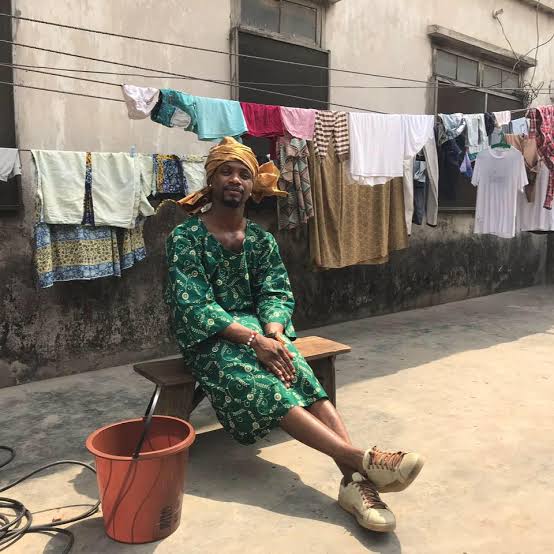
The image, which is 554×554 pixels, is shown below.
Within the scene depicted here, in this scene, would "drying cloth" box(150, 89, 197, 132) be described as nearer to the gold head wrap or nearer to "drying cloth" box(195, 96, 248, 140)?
"drying cloth" box(195, 96, 248, 140)

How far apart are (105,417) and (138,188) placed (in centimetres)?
173

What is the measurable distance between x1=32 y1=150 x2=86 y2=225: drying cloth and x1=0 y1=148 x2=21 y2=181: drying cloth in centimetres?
12

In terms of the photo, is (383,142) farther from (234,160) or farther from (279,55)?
(234,160)

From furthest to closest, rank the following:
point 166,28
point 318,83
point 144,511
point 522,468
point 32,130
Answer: point 318,83 → point 166,28 → point 32,130 → point 522,468 → point 144,511

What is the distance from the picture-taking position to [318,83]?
5.69 meters

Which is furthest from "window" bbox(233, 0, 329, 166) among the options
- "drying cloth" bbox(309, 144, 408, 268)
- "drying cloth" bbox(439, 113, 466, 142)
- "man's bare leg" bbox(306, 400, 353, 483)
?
"man's bare leg" bbox(306, 400, 353, 483)

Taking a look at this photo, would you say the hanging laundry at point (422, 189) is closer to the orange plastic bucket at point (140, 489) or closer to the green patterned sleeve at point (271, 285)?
the green patterned sleeve at point (271, 285)

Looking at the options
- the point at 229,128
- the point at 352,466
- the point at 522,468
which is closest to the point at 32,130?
the point at 229,128

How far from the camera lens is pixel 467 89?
7430 millimetres

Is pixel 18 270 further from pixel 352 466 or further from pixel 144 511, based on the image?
pixel 352 466

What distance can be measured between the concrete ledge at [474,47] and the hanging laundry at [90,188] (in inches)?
176

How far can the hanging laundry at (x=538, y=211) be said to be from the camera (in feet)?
21.2

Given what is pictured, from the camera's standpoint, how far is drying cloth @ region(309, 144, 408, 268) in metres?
5.24

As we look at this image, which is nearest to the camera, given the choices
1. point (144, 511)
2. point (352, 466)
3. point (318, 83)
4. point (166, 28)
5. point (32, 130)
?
point (144, 511)
